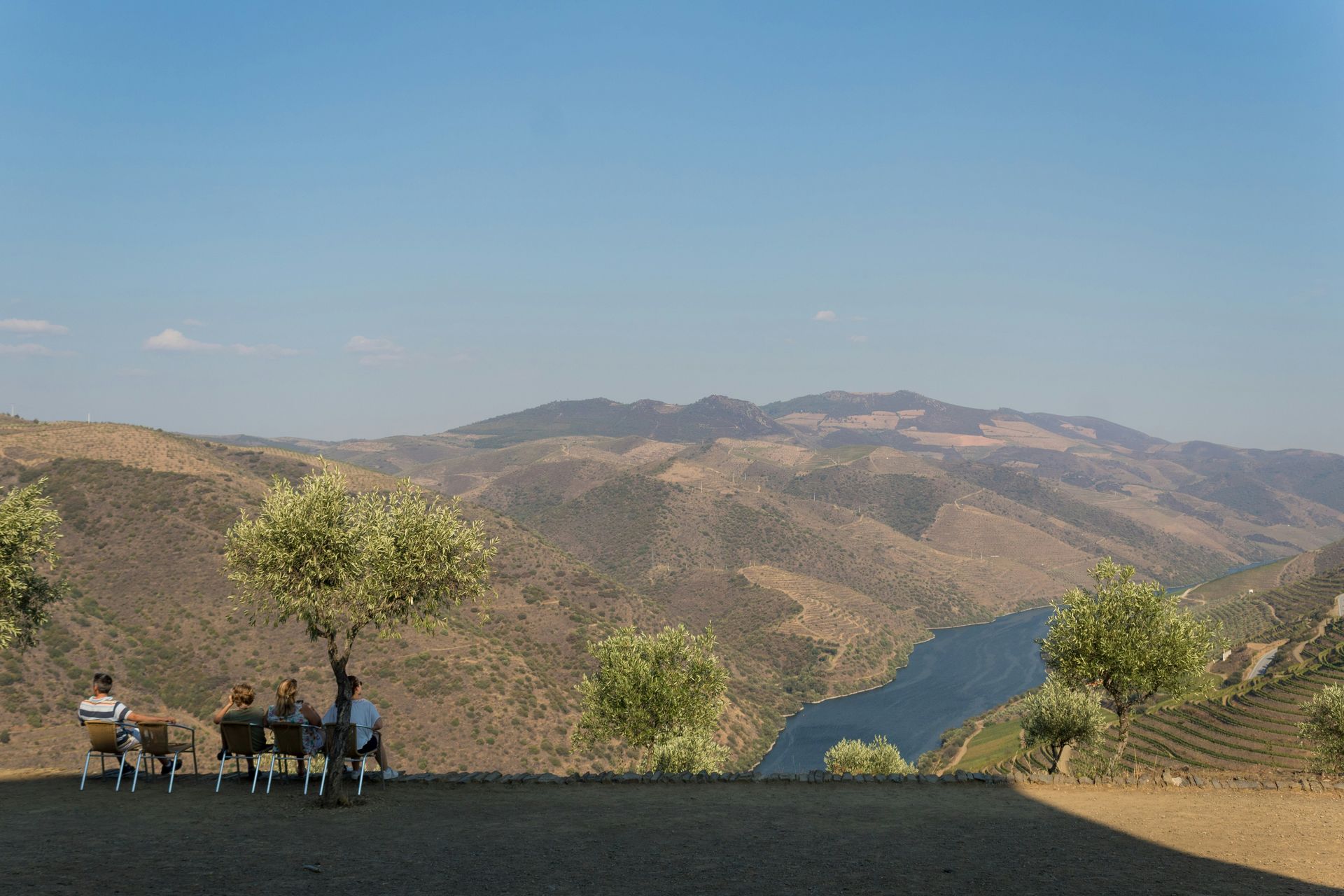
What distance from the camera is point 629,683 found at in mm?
38031

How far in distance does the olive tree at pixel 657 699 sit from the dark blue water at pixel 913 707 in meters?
81.8

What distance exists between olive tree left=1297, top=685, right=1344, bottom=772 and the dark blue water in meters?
84.6

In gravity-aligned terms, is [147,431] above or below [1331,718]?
above

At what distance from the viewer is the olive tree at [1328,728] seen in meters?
34.0

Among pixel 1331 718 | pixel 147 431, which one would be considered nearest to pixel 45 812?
pixel 1331 718

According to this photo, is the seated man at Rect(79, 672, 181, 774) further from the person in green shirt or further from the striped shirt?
the person in green shirt

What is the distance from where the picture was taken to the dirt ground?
1188cm

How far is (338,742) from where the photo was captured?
52.7 feet

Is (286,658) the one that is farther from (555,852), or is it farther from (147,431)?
(555,852)

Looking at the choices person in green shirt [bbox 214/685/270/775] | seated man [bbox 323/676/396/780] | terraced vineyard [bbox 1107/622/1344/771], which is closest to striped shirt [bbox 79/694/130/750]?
person in green shirt [bbox 214/685/270/775]

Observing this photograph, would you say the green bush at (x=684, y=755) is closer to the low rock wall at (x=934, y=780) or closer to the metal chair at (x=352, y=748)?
the low rock wall at (x=934, y=780)

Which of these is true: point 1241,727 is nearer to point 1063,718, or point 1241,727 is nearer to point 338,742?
point 1063,718

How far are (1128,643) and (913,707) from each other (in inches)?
5527

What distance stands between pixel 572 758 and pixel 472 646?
15384 mm
